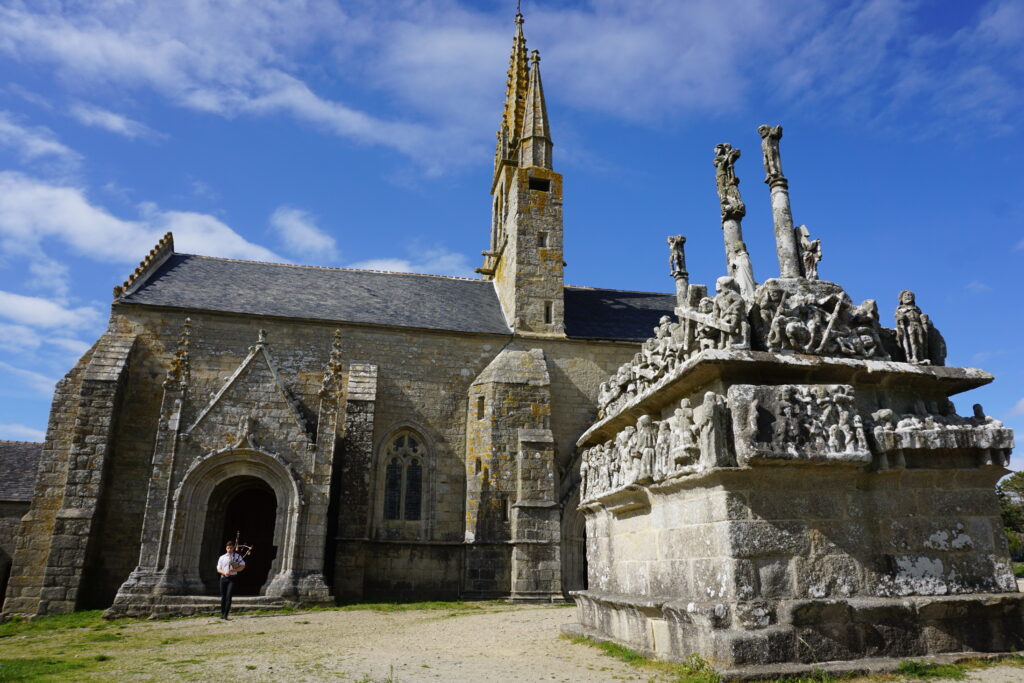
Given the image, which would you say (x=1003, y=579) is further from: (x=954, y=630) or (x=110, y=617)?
(x=110, y=617)

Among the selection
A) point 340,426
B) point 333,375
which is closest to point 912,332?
point 333,375

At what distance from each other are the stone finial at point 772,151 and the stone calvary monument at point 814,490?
1.27m

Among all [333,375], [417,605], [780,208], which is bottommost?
[417,605]

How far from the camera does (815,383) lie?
5148 millimetres

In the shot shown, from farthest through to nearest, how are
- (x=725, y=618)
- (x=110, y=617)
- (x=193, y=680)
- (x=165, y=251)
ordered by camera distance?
(x=165, y=251)
(x=110, y=617)
(x=193, y=680)
(x=725, y=618)

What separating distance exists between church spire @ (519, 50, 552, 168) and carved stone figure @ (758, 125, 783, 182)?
15.9 metres

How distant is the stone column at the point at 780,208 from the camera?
6059mm

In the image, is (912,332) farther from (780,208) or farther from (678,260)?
(678,260)

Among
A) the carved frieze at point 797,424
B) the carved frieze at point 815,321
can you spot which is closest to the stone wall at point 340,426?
the carved frieze at point 815,321

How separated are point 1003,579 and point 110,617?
13.7 meters

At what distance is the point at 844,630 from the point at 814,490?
90cm

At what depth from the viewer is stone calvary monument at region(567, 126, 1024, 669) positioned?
4570 mm

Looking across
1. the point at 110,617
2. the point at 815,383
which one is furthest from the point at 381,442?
the point at 815,383

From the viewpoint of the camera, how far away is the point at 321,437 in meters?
15.1
